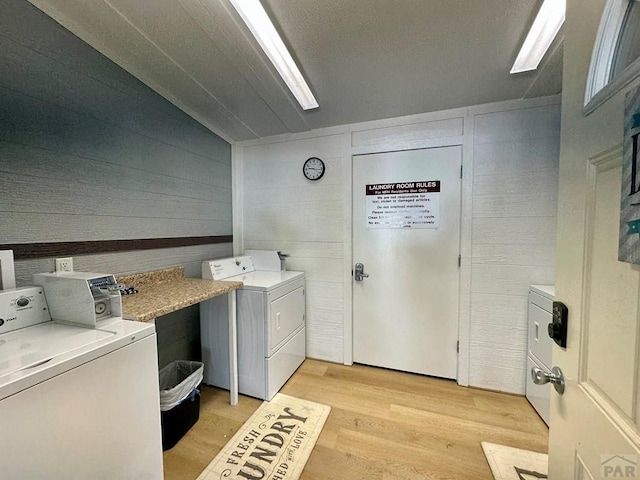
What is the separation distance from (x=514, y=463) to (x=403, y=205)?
185cm

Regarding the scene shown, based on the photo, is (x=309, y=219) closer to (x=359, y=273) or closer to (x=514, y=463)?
(x=359, y=273)

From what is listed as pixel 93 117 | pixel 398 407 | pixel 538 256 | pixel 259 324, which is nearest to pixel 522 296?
pixel 538 256

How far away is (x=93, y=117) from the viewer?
1.59m

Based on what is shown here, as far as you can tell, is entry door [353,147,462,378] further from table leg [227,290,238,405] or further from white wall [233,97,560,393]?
table leg [227,290,238,405]

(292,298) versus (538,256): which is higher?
(538,256)

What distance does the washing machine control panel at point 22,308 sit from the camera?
3.48ft

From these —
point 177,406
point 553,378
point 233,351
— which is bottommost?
point 177,406

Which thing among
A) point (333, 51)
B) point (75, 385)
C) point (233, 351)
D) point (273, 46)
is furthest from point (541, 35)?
point (233, 351)

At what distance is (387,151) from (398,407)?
2.13 m

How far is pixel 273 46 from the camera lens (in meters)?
1.51

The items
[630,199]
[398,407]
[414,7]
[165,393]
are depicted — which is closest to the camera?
[630,199]

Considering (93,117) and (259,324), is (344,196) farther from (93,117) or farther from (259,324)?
(93,117)

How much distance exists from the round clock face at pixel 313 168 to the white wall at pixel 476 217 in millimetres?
51

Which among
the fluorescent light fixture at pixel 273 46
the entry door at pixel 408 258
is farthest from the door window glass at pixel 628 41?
the entry door at pixel 408 258
